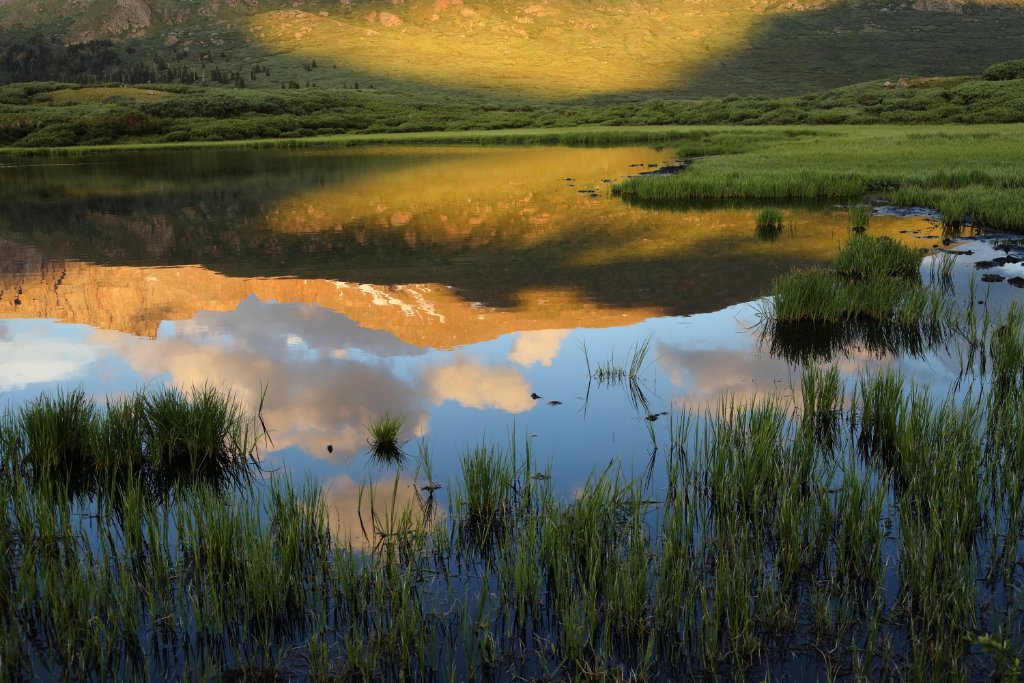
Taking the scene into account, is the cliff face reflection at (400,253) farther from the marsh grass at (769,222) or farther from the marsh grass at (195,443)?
the marsh grass at (195,443)

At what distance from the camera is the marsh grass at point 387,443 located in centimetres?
785

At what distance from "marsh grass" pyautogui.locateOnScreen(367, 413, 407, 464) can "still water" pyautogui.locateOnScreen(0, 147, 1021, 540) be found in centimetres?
15

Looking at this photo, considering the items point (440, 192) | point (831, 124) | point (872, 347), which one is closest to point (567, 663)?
point (872, 347)

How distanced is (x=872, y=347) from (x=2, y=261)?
1991 cm

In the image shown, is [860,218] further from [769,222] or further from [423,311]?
[423,311]

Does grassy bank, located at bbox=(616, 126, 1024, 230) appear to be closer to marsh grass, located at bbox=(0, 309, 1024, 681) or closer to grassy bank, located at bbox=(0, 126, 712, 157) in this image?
marsh grass, located at bbox=(0, 309, 1024, 681)

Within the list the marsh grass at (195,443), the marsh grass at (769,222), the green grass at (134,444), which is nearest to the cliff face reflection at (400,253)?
the marsh grass at (769,222)

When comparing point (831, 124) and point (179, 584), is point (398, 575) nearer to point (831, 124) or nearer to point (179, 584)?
point (179, 584)

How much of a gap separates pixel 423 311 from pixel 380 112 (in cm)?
10127

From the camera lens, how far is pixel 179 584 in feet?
17.2

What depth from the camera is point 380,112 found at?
10956cm

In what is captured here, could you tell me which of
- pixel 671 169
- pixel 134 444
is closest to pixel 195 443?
pixel 134 444

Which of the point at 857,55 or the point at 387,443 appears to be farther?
the point at 857,55

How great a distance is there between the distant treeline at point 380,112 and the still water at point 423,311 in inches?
1931
